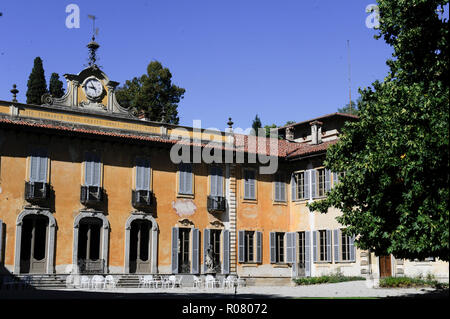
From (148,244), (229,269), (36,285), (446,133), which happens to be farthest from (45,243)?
(446,133)

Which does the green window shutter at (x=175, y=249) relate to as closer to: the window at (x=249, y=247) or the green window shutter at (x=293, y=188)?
the window at (x=249, y=247)

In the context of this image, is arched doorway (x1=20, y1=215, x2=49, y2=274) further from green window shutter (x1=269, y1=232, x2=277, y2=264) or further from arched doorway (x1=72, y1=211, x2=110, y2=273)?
green window shutter (x1=269, y1=232, x2=277, y2=264)

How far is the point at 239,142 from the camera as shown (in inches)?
1375

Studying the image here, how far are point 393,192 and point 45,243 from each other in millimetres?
16709

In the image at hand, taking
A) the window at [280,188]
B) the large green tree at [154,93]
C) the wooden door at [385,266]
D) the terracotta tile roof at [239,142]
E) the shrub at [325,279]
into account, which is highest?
the large green tree at [154,93]

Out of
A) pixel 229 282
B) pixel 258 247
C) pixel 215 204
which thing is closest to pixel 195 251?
pixel 229 282

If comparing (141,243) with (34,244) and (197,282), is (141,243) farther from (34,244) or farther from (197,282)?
(34,244)

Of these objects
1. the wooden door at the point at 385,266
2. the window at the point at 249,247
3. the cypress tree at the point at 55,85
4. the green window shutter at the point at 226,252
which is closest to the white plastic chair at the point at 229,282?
the green window shutter at the point at 226,252

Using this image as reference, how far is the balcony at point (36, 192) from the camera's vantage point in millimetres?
27031

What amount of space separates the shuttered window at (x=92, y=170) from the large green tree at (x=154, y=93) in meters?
19.2

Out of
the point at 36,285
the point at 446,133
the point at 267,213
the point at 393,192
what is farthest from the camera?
the point at 267,213

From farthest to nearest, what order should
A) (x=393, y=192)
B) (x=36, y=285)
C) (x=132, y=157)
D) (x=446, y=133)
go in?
1. (x=132, y=157)
2. (x=36, y=285)
3. (x=393, y=192)
4. (x=446, y=133)

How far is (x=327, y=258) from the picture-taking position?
31703 millimetres

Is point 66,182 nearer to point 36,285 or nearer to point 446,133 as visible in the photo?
point 36,285
